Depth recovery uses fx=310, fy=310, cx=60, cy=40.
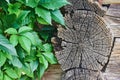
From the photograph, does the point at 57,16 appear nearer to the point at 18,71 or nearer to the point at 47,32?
the point at 47,32

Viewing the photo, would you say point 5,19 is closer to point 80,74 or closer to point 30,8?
point 30,8

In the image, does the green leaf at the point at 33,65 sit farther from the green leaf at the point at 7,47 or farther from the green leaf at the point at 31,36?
the green leaf at the point at 7,47

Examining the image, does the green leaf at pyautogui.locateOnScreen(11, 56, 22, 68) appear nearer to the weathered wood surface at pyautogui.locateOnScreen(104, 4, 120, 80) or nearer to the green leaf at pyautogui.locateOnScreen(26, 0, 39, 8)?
the green leaf at pyautogui.locateOnScreen(26, 0, 39, 8)

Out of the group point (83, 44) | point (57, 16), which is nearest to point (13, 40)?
point (57, 16)

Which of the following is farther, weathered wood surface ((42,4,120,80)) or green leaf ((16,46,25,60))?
weathered wood surface ((42,4,120,80))

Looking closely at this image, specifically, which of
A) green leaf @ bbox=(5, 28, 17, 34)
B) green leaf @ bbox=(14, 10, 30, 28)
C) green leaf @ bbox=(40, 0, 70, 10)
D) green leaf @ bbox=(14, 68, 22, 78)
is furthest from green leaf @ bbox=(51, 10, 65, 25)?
green leaf @ bbox=(14, 68, 22, 78)

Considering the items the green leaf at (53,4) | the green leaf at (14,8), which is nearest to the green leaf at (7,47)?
the green leaf at (14,8)
